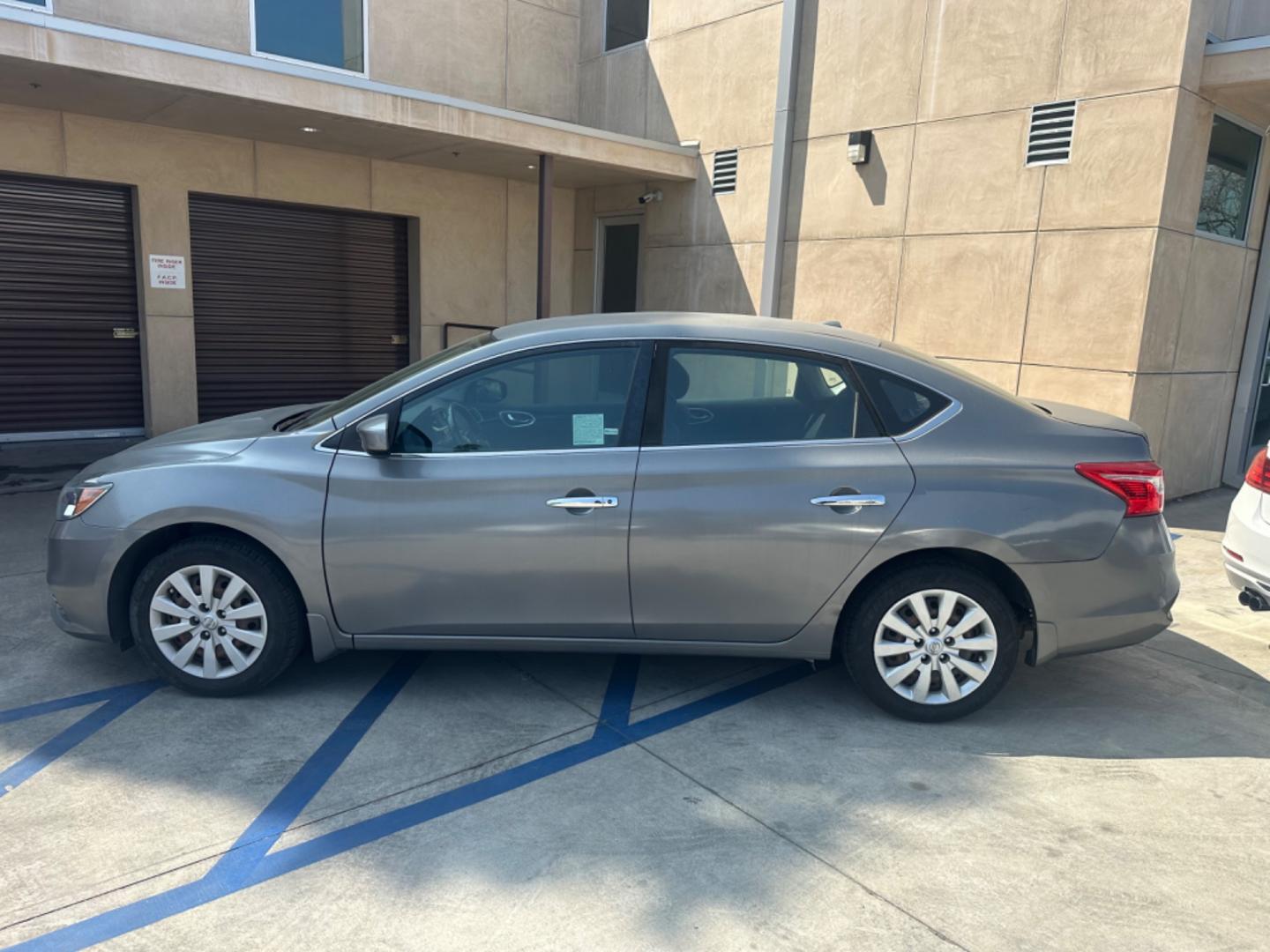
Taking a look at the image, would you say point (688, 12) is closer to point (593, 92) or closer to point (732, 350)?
point (593, 92)

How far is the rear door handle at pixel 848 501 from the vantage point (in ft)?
12.5

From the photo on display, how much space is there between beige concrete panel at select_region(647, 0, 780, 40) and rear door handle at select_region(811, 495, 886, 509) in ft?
26.9

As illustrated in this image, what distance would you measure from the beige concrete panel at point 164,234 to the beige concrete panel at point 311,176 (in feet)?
2.85

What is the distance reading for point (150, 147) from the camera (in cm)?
939

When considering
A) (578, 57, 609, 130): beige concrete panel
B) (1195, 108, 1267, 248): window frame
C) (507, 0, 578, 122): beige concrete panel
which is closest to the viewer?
(1195, 108, 1267, 248): window frame

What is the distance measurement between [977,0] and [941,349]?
3.13 meters

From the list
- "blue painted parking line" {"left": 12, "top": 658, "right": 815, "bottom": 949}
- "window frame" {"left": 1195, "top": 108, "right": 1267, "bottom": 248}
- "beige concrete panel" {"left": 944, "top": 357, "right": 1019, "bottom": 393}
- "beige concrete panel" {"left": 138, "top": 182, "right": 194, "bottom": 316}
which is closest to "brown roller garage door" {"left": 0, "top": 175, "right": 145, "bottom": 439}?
"beige concrete panel" {"left": 138, "top": 182, "right": 194, "bottom": 316}

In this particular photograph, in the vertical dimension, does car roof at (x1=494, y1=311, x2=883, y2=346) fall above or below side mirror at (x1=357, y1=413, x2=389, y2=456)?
above

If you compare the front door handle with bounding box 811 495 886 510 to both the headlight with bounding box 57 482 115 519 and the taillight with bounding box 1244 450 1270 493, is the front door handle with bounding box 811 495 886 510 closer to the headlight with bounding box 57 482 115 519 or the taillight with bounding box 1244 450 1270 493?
the taillight with bounding box 1244 450 1270 493

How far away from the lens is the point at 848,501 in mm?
3811

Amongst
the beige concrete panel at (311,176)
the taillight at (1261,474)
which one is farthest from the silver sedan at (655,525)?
the beige concrete panel at (311,176)

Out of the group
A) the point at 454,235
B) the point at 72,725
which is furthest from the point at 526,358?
the point at 454,235

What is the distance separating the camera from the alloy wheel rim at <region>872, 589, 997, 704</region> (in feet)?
12.7

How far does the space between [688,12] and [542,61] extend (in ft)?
7.12
